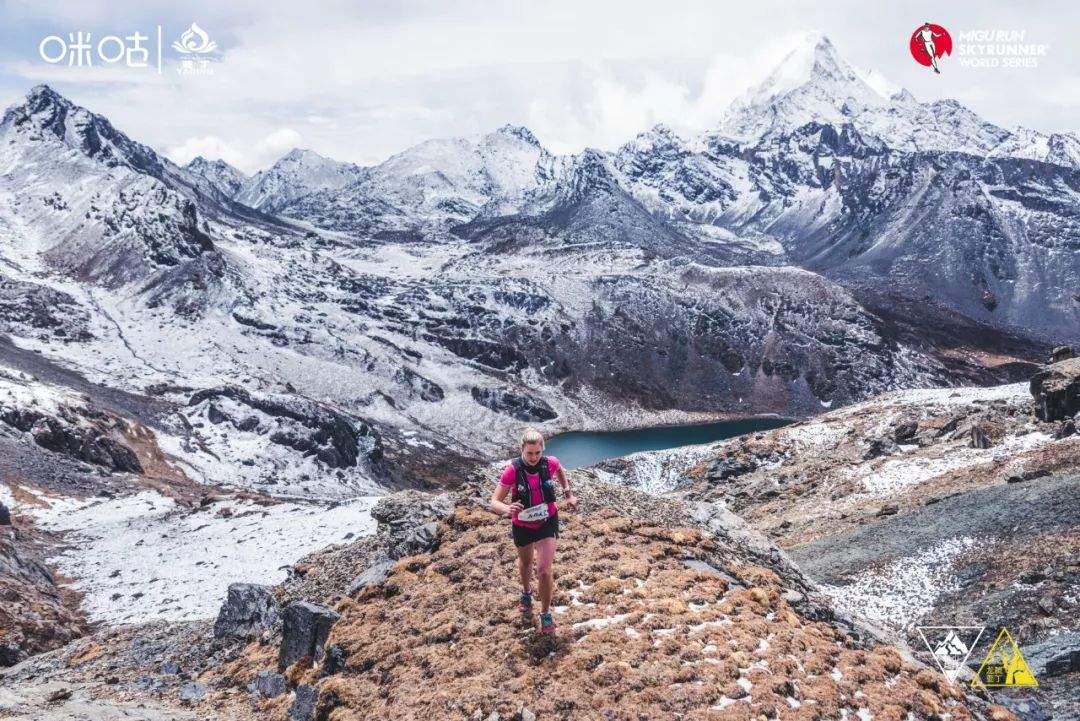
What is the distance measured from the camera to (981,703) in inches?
549

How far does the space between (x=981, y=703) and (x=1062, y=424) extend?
135ft

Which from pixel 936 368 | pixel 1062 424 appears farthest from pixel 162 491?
pixel 936 368

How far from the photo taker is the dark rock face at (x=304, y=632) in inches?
645

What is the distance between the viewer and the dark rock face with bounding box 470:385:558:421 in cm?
16050

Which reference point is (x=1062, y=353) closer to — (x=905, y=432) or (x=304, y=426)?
(x=905, y=432)

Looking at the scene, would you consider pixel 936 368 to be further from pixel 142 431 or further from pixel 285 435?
pixel 142 431

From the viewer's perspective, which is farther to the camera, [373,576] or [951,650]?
[373,576]

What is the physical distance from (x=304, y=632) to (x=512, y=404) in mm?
145908

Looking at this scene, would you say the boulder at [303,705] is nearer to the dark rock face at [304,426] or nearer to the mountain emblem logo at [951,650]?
the mountain emblem logo at [951,650]

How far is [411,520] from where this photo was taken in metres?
20.3

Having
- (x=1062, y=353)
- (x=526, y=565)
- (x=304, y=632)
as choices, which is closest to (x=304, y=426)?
(x=1062, y=353)

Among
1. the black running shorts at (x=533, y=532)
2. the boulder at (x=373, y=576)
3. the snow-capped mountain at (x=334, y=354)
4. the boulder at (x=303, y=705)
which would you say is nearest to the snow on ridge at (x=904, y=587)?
the boulder at (x=373, y=576)

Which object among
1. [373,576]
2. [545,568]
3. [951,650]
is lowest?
[951,650]

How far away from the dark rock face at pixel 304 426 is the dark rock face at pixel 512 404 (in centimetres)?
4907
